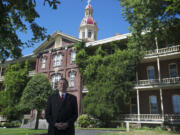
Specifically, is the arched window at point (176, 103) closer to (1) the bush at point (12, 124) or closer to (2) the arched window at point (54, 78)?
(2) the arched window at point (54, 78)

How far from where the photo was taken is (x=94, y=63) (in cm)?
2238

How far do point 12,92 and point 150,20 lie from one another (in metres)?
22.6

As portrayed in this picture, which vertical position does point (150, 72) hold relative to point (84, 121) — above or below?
above

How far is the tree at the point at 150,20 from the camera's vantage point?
1368cm

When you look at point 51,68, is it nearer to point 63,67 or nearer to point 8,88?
point 63,67

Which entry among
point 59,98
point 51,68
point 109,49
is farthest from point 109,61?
point 59,98

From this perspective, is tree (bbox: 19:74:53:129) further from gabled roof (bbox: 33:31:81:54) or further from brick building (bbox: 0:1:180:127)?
gabled roof (bbox: 33:31:81:54)

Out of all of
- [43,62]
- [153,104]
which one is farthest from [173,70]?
[43,62]

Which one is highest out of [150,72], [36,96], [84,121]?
[150,72]

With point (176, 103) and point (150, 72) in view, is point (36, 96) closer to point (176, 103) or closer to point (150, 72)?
point (150, 72)

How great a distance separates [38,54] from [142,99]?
19485 millimetres

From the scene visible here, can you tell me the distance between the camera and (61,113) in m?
4.14

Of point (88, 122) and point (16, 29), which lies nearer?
point (16, 29)

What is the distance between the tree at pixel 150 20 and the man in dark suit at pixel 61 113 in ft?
37.8
